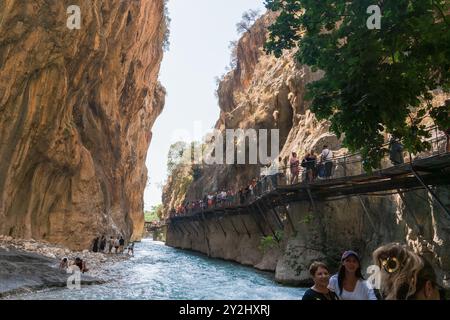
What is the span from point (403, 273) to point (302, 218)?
59.3ft

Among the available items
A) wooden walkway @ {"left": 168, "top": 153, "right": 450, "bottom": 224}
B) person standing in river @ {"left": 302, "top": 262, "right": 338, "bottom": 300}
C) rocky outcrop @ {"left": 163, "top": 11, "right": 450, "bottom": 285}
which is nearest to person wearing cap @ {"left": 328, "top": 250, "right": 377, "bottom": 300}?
person standing in river @ {"left": 302, "top": 262, "right": 338, "bottom": 300}

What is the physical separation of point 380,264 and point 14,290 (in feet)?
34.2

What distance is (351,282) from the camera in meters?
4.41

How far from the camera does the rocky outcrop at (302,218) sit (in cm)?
1439

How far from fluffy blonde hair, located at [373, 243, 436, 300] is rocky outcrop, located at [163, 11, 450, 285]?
35.0ft

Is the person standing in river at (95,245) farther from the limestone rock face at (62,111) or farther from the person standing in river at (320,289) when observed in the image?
the person standing in river at (320,289)

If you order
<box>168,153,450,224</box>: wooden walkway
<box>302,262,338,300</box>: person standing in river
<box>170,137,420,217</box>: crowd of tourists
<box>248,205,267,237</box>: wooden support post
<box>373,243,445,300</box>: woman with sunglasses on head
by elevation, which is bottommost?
<box>302,262,338,300</box>: person standing in river

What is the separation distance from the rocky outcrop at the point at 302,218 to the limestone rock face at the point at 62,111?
36.1 ft

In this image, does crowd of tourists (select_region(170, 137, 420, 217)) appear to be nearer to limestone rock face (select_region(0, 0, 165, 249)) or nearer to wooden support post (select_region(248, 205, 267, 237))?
wooden support post (select_region(248, 205, 267, 237))

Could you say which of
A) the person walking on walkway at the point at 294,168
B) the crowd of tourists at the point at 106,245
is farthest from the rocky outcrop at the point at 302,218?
the crowd of tourists at the point at 106,245

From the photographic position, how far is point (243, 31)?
210ft

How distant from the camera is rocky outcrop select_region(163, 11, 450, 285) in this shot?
14.4 m
